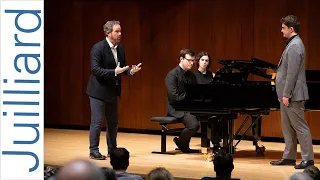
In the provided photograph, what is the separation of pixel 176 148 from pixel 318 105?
2153 millimetres

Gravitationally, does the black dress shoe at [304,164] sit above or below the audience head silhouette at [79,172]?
below

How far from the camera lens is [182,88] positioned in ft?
25.7

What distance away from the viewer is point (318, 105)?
6895 millimetres

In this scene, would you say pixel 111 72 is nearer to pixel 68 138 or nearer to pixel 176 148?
pixel 176 148

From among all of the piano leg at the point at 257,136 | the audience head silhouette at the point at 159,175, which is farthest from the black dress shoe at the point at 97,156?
the audience head silhouette at the point at 159,175

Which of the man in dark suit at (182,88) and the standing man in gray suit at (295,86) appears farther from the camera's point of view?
the man in dark suit at (182,88)

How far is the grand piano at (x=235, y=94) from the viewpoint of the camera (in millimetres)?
6977

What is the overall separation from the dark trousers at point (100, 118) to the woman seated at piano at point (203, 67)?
126 centimetres

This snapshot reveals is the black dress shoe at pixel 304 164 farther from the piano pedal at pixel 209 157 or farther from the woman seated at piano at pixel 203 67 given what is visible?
the woman seated at piano at pixel 203 67

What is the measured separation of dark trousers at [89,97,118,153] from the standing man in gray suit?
1.86 metres

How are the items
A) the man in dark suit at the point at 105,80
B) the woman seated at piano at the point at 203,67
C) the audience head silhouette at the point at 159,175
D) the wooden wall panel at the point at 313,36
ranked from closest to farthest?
1. the audience head silhouette at the point at 159,175
2. the man in dark suit at the point at 105,80
3. the woman seated at piano at the point at 203,67
4. the wooden wall panel at the point at 313,36

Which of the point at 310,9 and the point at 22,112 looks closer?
the point at 22,112

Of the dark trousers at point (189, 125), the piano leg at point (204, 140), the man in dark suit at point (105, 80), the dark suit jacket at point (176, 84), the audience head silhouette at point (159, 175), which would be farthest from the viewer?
the dark trousers at point (189, 125)

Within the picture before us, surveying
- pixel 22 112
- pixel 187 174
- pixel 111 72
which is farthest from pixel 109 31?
pixel 22 112
